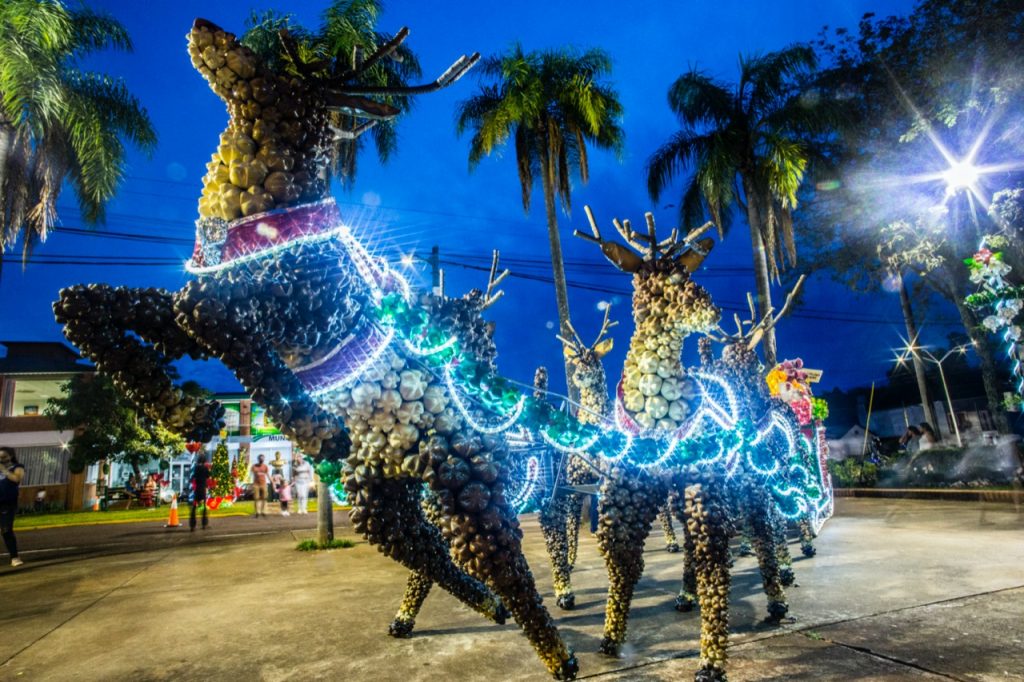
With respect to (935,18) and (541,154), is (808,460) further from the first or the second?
(935,18)

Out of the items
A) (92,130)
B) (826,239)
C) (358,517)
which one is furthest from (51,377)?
(826,239)

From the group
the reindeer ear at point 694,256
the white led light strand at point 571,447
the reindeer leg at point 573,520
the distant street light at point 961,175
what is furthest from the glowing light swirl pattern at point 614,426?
the distant street light at point 961,175

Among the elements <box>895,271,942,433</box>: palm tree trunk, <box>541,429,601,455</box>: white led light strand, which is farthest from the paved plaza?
<box>895,271,942,433</box>: palm tree trunk

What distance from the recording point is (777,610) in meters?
4.31

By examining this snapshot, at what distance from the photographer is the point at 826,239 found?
18.3 m

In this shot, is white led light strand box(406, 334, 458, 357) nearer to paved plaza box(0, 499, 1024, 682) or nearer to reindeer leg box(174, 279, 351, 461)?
reindeer leg box(174, 279, 351, 461)

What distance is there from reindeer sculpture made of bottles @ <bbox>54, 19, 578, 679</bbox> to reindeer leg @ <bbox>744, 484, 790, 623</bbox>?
223cm

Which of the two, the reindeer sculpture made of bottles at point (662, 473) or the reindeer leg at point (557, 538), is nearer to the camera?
the reindeer sculpture made of bottles at point (662, 473)

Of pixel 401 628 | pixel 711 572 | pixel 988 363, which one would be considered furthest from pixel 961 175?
pixel 401 628

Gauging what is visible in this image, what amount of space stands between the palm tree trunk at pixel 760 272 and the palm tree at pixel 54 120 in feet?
A: 41.4

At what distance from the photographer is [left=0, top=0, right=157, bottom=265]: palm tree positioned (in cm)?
939

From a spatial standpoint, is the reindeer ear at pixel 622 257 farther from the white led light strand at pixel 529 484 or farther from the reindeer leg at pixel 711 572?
the white led light strand at pixel 529 484

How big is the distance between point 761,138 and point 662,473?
1174cm

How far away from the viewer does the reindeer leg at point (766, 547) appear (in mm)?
4344
